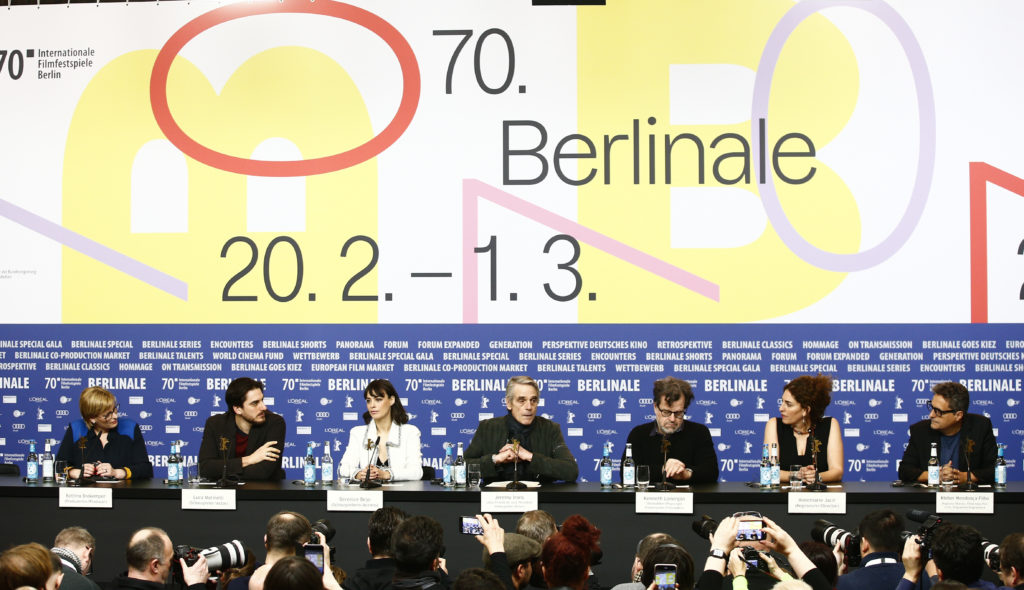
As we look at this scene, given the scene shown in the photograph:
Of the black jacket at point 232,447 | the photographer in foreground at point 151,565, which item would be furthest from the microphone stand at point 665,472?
the photographer in foreground at point 151,565

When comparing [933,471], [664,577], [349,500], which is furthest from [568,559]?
[933,471]

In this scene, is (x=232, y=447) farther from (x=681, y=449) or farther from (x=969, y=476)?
(x=969, y=476)

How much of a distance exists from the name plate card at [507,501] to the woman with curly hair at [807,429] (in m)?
1.35

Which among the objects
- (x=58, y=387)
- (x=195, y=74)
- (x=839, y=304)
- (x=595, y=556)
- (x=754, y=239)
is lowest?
(x=595, y=556)

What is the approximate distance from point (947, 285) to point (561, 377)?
2.55m

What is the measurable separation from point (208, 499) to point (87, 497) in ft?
1.99

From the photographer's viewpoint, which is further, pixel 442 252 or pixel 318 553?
pixel 442 252

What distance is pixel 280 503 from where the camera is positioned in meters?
4.80

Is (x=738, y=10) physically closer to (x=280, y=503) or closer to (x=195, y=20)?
(x=195, y=20)

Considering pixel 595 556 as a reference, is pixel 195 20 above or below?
above

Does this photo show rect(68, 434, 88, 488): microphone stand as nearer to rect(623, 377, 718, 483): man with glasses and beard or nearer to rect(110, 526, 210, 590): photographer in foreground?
rect(110, 526, 210, 590): photographer in foreground

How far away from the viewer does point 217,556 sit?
141 inches

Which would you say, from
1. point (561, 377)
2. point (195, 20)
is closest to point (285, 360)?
point (561, 377)

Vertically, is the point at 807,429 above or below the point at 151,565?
above
